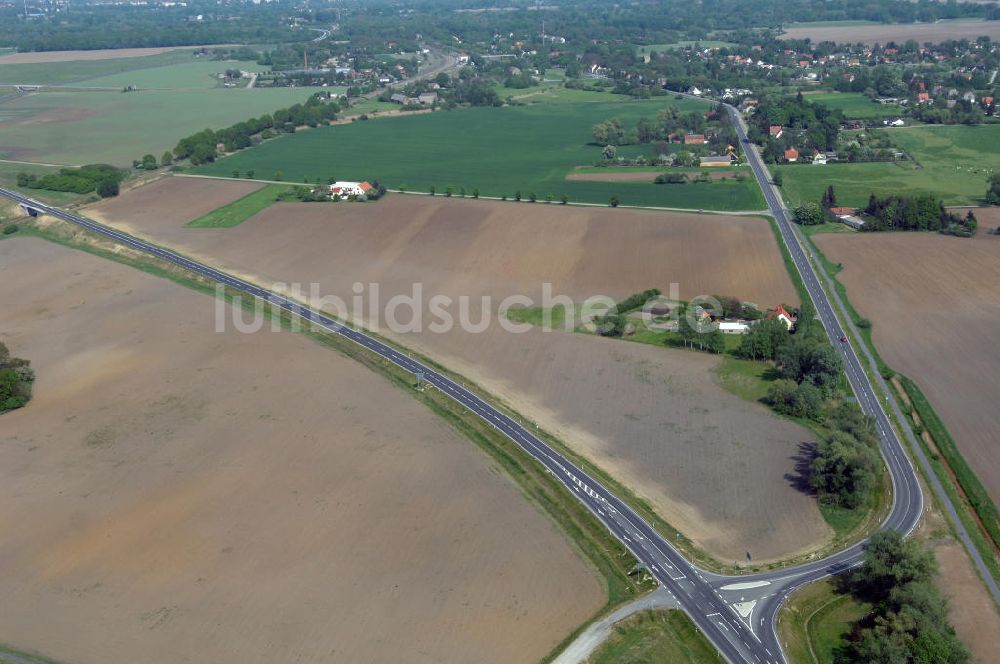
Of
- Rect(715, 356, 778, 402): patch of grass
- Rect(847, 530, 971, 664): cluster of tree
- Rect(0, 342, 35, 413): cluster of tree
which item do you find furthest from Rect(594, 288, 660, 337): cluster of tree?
Rect(0, 342, 35, 413): cluster of tree

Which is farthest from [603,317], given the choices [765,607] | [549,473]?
[765,607]

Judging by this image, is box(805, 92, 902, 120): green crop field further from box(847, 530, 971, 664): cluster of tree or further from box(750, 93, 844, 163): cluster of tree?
box(847, 530, 971, 664): cluster of tree

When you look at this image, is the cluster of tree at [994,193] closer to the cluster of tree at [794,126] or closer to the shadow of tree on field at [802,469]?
the cluster of tree at [794,126]

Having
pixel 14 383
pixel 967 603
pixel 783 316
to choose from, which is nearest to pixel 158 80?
pixel 14 383

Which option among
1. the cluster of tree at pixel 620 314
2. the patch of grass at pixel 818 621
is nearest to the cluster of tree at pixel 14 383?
the cluster of tree at pixel 620 314

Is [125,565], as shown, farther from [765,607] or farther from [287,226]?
[287,226]
